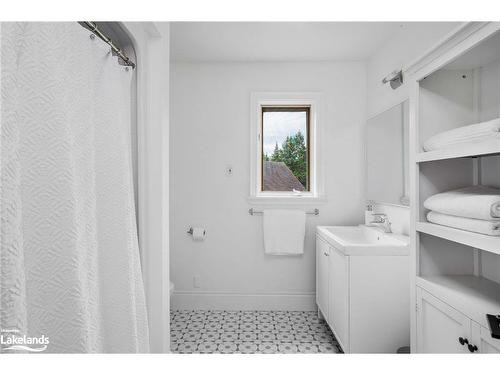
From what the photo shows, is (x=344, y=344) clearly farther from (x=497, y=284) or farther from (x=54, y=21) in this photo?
(x=54, y=21)

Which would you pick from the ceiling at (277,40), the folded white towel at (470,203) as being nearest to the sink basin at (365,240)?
the folded white towel at (470,203)

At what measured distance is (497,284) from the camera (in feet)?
3.32

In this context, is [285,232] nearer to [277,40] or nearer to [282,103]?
[282,103]

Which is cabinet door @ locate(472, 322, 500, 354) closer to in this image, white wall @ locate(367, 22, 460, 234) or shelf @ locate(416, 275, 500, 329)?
shelf @ locate(416, 275, 500, 329)

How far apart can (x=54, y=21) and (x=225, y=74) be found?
6.12 ft

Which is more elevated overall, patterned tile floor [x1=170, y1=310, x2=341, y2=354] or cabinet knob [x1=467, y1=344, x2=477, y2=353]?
cabinet knob [x1=467, y1=344, x2=477, y2=353]

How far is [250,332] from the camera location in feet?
6.65

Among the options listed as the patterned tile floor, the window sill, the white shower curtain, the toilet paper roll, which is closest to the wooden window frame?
the window sill

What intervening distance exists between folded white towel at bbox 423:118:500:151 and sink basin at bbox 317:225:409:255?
0.70m

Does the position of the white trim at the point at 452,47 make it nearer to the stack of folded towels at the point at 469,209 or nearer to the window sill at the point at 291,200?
the stack of folded towels at the point at 469,209

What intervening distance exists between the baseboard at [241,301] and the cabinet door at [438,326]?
139 centimetres

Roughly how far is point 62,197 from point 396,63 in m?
2.09

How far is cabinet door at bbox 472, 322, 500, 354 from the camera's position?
2.45ft
